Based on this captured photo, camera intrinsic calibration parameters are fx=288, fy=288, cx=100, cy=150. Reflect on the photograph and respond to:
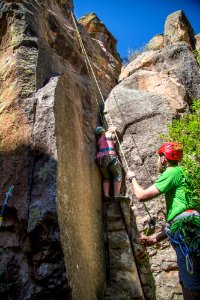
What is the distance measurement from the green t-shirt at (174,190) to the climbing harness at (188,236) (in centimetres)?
16

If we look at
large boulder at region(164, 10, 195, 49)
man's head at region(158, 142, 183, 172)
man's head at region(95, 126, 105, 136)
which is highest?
large boulder at region(164, 10, 195, 49)

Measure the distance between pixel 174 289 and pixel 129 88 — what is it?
5.58 m

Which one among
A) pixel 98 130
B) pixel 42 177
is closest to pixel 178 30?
pixel 98 130

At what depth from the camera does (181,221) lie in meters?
3.23

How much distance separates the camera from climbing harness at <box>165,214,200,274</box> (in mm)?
3025

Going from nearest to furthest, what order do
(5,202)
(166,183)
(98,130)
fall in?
(166,183) → (5,202) → (98,130)

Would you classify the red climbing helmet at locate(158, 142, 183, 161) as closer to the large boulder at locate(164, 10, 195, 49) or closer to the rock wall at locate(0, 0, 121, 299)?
the rock wall at locate(0, 0, 121, 299)

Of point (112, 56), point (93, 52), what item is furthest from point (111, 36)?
point (93, 52)

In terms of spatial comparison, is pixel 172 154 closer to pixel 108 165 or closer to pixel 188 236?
pixel 188 236

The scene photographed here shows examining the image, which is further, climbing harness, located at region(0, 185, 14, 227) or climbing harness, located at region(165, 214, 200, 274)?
climbing harness, located at region(0, 185, 14, 227)

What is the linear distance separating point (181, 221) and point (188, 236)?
0.17 m

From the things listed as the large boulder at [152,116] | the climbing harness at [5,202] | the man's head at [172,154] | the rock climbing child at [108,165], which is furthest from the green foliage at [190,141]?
the climbing harness at [5,202]

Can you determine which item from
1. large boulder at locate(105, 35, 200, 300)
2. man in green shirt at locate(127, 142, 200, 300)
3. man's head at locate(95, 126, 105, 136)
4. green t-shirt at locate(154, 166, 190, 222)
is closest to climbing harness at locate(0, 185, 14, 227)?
man in green shirt at locate(127, 142, 200, 300)

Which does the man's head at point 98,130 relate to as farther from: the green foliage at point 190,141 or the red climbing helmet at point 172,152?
the red climbing helmet at point 172,152
